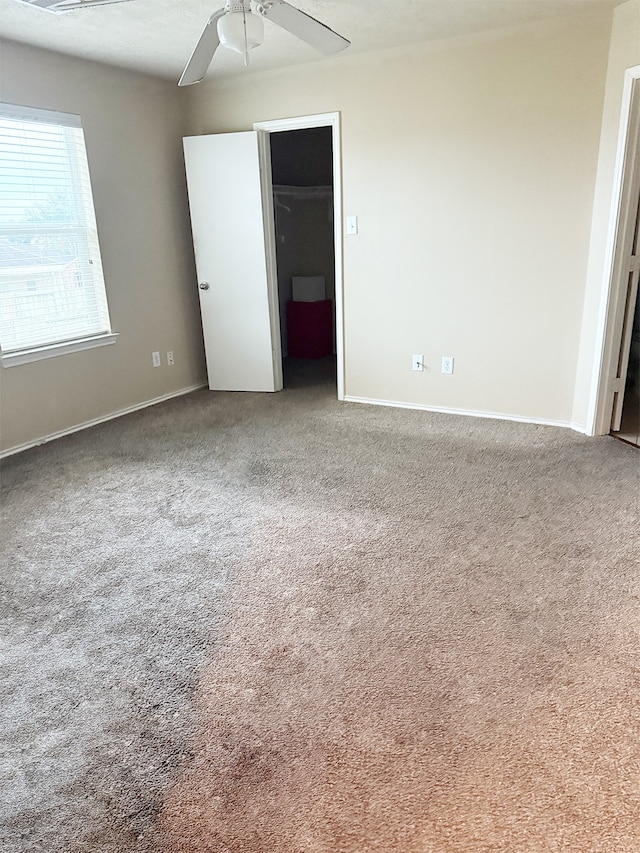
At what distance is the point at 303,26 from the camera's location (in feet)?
7.72

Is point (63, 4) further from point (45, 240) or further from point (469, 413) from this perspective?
point (469, 413)

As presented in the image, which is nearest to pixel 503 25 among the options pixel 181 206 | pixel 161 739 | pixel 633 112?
pixel 633 112

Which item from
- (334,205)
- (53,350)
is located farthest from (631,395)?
(53,350)

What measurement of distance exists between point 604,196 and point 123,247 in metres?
3.18

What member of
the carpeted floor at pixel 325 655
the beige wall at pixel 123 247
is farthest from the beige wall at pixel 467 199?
the carpeted floor at pixel 325 655

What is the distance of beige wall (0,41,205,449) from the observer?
3693 mm

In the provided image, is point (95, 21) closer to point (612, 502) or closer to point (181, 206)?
point (181, 206)

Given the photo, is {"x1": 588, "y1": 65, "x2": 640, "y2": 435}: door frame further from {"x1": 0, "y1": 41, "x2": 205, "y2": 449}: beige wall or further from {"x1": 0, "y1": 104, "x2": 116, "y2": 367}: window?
{"x1": 0, "y1": 104, "x2": 116, "y2": 367}: window

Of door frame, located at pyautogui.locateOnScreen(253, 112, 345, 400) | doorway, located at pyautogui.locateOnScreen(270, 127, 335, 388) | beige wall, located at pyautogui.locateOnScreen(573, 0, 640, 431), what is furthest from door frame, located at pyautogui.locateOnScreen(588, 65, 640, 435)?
doorway, located at pyautogui.locateOnScreen(270, 127, 335, 388)

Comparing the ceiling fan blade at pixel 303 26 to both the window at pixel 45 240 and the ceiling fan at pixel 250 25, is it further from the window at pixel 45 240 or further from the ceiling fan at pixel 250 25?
the window at pixel 45 240

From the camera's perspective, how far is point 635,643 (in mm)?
1929

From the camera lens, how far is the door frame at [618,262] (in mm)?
3125

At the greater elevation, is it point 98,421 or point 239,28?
point 239,28

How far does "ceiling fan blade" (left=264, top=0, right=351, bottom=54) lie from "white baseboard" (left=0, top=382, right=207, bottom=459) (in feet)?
9.24
